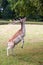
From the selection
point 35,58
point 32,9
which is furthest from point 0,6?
point 35,58

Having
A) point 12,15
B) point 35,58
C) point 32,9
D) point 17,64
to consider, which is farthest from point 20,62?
point 12,15

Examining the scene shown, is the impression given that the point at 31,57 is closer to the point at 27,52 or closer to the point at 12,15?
the point at 27,52

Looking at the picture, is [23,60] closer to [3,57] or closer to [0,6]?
[3,57]

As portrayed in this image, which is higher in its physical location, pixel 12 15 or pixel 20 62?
pixel 20 62

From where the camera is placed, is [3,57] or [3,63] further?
[3,57]

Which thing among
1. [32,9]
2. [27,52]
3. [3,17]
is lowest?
[3,17]

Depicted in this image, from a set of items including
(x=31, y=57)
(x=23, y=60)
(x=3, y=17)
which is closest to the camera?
(x=23, y=60)

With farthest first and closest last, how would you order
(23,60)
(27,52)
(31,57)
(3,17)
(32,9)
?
(3,17), (32,9), (27,52), (31,57), (23,60)

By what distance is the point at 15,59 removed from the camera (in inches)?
384

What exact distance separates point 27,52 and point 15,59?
1871 millimetres

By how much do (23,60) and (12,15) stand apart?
4199 centimetres

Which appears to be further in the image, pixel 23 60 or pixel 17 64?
pixel 23 60

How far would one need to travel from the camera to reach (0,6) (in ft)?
175

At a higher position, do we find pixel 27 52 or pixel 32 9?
pixel 32 9
